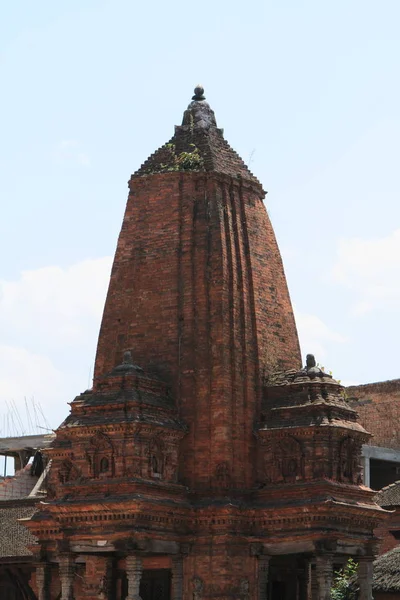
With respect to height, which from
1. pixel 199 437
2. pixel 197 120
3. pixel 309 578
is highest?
pixel 197 120

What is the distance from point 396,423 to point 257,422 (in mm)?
24106

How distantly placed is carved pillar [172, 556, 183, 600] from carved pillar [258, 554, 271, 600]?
6.78 ft

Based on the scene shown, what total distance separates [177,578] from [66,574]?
9.56ft

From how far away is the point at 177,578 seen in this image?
34.2 m

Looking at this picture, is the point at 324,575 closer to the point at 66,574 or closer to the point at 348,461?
the point at 348,461

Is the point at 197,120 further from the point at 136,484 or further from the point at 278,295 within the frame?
the point at 136,484

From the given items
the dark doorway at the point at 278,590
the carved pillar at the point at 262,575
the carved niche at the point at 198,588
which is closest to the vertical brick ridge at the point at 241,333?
the carved pillar at the point at 262,575

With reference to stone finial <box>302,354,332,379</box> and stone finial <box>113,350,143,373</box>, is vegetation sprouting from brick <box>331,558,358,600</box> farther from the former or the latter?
stone finial <box>113,350,143,373</box>

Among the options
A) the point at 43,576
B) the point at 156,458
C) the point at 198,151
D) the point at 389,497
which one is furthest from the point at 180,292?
the point at 389,497

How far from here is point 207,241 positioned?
3700 centimetres

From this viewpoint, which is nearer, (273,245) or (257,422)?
(257,422)

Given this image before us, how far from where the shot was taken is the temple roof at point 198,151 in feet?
125

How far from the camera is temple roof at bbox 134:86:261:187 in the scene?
38188mm

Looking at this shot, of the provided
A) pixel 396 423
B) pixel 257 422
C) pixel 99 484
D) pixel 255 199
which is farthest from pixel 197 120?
pixel 396 423
